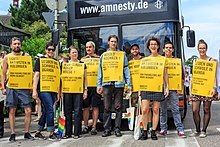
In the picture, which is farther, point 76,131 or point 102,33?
point 102,33

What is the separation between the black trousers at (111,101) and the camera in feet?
25.3

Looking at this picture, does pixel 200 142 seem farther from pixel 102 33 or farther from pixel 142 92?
pixel 102 33

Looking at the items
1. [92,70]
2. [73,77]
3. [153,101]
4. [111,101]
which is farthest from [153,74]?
[73,77]

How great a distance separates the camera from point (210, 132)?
8.20m

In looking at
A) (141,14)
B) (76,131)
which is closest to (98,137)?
(76,131)

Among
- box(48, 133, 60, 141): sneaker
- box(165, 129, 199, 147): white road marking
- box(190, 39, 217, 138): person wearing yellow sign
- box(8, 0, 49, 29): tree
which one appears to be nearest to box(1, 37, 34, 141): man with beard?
box(48, 133, 60, 141): sneaker

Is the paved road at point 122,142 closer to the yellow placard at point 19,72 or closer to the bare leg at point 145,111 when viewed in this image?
the bare leg at point 145,111

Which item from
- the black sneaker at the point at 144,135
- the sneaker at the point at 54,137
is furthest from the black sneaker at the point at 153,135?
the sneaker at the point at 54,137

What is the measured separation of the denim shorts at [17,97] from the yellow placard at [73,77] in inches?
29.2

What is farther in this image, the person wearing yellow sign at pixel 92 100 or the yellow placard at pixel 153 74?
the person wearing yellow sign at pixel 92 100

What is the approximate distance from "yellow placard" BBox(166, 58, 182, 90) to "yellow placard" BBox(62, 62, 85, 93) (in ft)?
5.75

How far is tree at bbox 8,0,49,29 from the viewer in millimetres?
48000

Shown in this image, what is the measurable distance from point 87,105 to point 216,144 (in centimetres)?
286

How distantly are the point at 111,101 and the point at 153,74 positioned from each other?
3.63 feet
